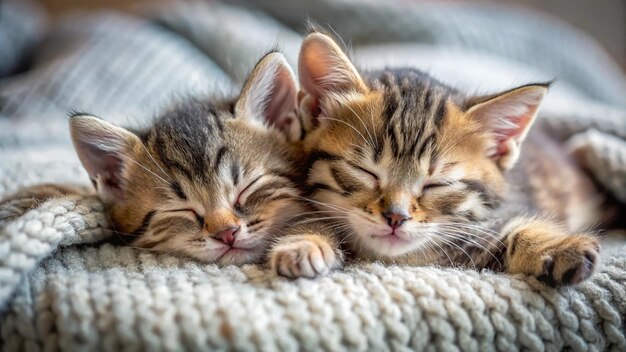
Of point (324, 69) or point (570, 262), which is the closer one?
point (570, 262)

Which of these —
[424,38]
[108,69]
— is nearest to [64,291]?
[108,69]

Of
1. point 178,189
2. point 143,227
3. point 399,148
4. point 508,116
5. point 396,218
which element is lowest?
point 143,227

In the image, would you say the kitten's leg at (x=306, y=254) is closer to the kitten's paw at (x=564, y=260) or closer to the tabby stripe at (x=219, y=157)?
the tabby stripe at (x=219, y=157)

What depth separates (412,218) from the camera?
39.1 inches

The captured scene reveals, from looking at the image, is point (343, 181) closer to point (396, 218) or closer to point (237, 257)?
point (396, 218)

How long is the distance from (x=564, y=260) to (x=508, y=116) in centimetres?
35

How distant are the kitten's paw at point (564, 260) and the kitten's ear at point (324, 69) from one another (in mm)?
474

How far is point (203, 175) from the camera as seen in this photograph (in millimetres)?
1042

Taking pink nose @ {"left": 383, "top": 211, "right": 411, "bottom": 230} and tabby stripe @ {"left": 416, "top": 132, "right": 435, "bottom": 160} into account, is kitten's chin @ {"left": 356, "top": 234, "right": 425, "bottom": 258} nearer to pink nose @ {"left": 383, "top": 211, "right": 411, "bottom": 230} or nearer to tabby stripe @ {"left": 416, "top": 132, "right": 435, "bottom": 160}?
pink nose @ {"left": 383, "top": 211, "right": 411, "bottom": 230}

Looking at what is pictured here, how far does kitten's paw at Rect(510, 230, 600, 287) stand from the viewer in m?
0.90

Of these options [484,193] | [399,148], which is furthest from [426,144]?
[484,193]

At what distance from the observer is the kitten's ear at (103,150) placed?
41.9 inches

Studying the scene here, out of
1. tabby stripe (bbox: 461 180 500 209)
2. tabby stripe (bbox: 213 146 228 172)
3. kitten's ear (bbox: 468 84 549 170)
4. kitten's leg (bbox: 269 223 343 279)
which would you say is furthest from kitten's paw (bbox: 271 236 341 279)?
kitten's ear (bbox: 468 84 549 170)

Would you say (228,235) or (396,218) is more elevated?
(396,218)
